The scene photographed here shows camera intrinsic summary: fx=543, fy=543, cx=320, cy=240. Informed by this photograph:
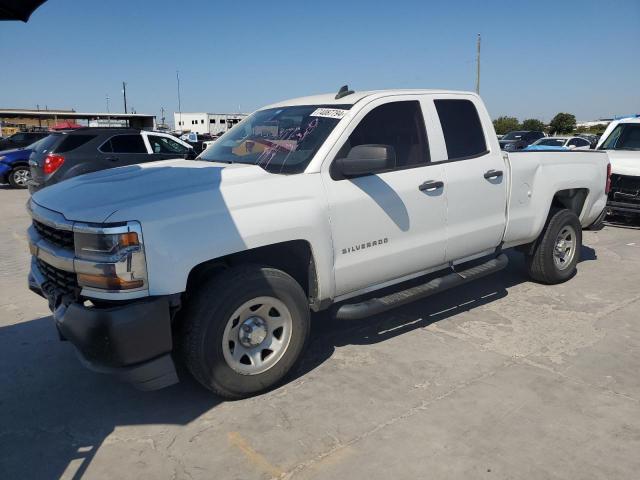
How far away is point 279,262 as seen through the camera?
3.88m

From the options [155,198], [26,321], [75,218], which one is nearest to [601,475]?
[155,198]

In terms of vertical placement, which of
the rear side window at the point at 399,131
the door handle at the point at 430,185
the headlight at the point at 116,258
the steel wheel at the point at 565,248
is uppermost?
the rear side window at the point at 399,131

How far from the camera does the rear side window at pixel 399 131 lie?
4.20 metres

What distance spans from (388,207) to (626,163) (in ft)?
22.2

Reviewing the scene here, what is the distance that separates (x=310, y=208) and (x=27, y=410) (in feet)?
7.29

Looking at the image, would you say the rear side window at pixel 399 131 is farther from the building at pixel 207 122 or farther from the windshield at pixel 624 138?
the building at pixel 207 122

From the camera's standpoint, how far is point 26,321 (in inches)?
196

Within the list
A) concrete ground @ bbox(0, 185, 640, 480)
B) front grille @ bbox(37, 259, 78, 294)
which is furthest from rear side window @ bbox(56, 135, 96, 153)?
front grille @ bbox(37, 259, 78, 294)

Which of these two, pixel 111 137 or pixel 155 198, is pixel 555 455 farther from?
pixel 111 137

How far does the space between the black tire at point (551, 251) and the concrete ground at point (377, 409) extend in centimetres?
80

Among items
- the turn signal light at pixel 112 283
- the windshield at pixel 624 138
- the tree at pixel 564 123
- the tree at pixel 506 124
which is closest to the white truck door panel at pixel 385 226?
the turn signal light at pixel 112 283

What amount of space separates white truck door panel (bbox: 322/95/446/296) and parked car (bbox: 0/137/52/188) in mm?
15235

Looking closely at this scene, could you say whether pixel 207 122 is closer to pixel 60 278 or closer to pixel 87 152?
pixel 87 152

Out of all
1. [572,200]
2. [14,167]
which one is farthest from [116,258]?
[14,167]
